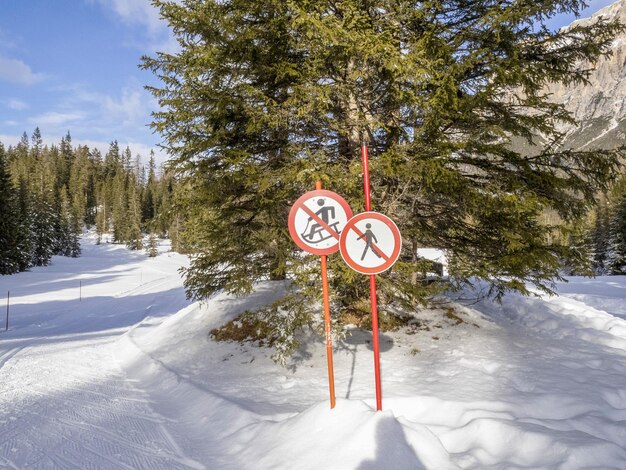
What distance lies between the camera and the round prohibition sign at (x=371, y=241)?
3693mm

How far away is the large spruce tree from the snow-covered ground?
3.75ft

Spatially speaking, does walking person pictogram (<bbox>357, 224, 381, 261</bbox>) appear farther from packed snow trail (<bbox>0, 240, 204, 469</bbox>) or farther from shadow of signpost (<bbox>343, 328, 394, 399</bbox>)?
shadow of signpost (<bbox>343, 328, 394, 399</bbox>)

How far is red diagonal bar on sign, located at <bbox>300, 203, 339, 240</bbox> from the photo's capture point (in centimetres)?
391

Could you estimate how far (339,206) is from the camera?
3930 mm

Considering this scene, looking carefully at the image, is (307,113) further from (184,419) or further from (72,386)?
(72,386)

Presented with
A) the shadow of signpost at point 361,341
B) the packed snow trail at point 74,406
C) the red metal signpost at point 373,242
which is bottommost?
the packed snow trail at point 74,406

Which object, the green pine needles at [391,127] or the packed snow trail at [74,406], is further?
the green pine needles at [391,127]

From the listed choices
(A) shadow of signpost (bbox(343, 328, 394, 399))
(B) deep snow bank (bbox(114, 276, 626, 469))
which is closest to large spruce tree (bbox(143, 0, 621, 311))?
(A) shadow of signpost (bbox(343, 328, 394, 399))

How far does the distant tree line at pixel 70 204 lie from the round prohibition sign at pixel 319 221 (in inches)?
161

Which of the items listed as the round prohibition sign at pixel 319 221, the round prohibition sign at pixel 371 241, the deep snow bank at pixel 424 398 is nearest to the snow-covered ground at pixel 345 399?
the deep snow bank at pixel 424 398

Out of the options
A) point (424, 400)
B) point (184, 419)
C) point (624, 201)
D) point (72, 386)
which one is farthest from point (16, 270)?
point (624, 201)

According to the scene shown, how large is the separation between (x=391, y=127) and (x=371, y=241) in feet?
10.8

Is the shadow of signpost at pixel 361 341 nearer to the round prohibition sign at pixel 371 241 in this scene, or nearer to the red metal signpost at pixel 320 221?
the red metal signpost at pixel 320 221

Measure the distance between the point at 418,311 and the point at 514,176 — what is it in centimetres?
325
